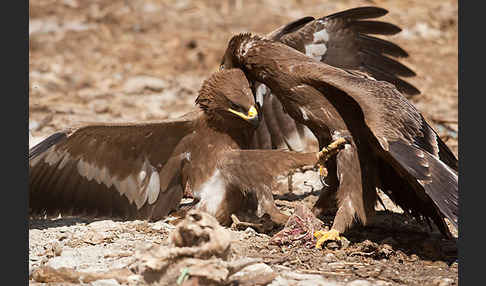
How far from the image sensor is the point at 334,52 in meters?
7.07

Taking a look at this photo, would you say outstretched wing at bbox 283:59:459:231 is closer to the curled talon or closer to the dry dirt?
the curled talon

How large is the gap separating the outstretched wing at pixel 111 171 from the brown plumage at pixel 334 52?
112cm

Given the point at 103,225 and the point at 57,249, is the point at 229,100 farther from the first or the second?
the point at 57,249

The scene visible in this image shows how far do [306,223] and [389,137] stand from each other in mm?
871

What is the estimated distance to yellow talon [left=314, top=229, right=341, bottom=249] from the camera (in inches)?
202

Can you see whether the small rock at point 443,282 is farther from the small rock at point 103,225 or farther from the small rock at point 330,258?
the small rock at point 103,225

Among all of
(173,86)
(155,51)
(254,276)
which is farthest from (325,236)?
(155,51)

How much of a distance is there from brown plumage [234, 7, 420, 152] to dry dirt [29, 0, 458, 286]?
0.79 m

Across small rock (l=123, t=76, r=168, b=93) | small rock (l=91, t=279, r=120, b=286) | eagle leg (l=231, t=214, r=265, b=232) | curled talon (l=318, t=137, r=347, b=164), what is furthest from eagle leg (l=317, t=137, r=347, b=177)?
small rock (l=123, t=76, r=168, b=93)

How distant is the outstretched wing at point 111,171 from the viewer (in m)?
5.66

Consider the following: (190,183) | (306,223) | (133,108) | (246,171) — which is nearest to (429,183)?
(306,223)

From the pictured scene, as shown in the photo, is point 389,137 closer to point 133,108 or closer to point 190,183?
point 190,183

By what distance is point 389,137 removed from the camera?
5.05m

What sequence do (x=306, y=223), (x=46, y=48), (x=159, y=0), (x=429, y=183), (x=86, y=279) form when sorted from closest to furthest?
(x=86, y=279) < (x=429, y=183) < (x=306, y=223) < (x=46, y=48) < (x=159, y=0)
